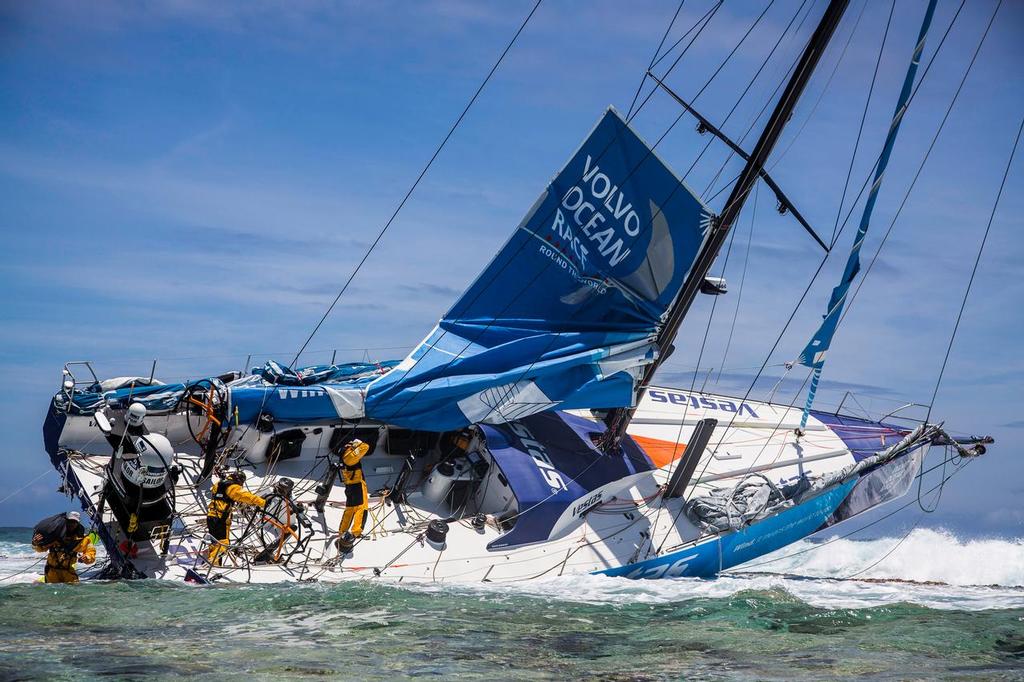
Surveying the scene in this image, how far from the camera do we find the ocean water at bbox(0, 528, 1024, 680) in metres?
7.26

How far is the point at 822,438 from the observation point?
1495 centimetres

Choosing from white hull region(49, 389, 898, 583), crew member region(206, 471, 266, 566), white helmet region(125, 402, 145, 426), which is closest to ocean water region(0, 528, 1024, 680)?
white hull region(49, 389, 898, 583)

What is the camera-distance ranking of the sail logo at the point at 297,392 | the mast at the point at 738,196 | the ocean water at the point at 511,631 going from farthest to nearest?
the mast at the point at 738,196, the sail logo at the point at 297,392, the ocean water at the point at 511,631

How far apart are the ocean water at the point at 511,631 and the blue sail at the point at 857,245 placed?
11.0ft

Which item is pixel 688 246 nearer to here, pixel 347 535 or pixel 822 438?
pixel 822 438

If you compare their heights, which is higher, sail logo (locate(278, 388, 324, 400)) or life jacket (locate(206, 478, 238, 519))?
sail logo (locate(278, 388, 324, 400))

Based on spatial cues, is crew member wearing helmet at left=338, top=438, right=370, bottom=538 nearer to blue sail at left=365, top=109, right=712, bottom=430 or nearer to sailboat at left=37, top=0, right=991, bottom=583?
sailboat at left=37, top=0, right=991, bottom=583

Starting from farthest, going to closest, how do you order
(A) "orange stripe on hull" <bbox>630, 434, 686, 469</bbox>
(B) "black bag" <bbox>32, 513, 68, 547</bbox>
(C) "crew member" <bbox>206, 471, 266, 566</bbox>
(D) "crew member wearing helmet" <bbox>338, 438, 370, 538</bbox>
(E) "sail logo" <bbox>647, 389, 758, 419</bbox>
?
(E) "sail logo" <bbox>647, 389, 758, 419</bbox>
(A) "orange stripe on hull" <bbox>630, 434, 686, 469</bbox>
(D) "crew member wearing helmet" <bbox>338, 438, 370, 538</bbox>
(C) "crew member" <bbox>206, 471, 266, 566</bbox>
(B) "black bag" <bbox>32, 513, 68, 547</bbox>

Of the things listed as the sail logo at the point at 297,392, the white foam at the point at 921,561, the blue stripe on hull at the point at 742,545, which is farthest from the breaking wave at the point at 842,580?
Answer: the sail logo at the point at 297,392

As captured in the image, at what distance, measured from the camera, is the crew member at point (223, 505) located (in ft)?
32.7

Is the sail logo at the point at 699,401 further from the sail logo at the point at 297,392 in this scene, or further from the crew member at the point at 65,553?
the crew member at the point at 65,553

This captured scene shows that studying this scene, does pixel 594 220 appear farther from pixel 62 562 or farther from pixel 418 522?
pixel 62 562

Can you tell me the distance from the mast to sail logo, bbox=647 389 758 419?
7.70 feet

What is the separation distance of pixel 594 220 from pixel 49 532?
754cm
